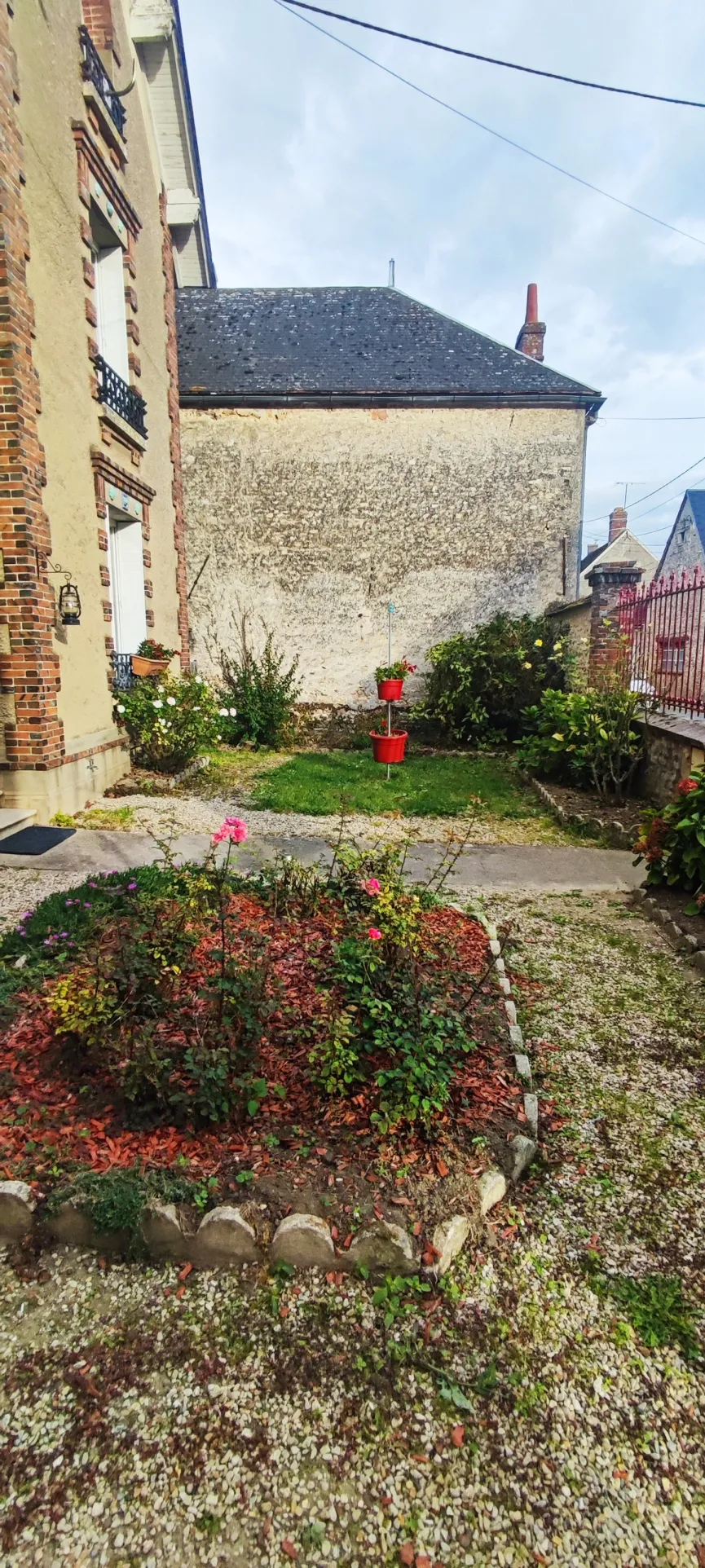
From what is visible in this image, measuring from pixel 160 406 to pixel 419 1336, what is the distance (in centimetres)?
976

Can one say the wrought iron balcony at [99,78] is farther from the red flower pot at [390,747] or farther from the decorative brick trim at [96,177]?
the red flower pot at [390,747]

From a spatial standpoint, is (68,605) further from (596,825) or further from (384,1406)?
(384,1406)

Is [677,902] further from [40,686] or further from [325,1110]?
[40,686]

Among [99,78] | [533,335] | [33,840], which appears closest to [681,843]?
[33,840]

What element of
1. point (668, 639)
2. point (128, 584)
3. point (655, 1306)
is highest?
point (128, 584)

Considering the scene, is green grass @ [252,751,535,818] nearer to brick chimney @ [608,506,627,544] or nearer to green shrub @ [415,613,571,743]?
green shrub @ [415,613,571,743]

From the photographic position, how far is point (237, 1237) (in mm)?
1791

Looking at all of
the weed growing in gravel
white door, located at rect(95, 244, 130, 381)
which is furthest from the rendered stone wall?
the weed growing in gravel

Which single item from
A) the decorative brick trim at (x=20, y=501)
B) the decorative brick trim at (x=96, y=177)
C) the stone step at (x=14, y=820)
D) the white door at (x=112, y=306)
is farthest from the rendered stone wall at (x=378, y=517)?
the stone step at (x=14, y=820)

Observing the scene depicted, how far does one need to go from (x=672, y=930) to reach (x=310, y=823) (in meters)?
2.91

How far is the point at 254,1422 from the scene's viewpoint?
145 cm

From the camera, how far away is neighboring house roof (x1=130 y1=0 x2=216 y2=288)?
778cm

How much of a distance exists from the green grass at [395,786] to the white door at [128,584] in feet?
7.40

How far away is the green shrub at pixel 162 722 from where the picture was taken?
699 cm
